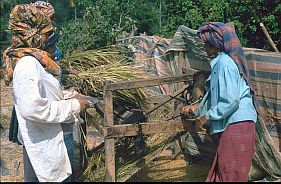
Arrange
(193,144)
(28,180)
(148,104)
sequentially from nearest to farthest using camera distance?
(28,180) < (148,104) < (193,144)

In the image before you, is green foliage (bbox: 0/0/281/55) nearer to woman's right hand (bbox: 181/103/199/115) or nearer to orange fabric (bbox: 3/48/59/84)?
woman's right hand (bbox: 181/103/199/115)

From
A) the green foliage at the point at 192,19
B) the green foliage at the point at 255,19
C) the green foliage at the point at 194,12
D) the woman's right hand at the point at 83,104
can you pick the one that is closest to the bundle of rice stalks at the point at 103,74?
the woman's right hand at the point at 83,104

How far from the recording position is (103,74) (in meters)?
4.16

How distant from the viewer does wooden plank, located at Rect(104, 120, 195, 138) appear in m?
3.81

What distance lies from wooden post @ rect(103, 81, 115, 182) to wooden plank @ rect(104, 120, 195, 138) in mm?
50

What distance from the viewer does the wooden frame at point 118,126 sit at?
12.3ft

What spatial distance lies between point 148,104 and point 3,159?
272 cm

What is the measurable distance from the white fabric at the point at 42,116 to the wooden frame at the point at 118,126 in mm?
767

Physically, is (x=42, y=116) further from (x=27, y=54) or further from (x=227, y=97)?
(x=227, y=97)

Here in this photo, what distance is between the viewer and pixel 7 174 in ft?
18.5

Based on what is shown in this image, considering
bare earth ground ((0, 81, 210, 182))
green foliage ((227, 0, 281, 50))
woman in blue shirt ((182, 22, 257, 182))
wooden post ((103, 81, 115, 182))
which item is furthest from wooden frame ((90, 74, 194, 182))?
green foliage ((227, 0, 281, 50))

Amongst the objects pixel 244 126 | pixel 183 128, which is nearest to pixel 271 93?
pixel 183 128

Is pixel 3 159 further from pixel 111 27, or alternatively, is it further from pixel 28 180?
pixel 111 27

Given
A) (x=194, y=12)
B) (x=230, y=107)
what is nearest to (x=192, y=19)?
(x=194, y=12)
